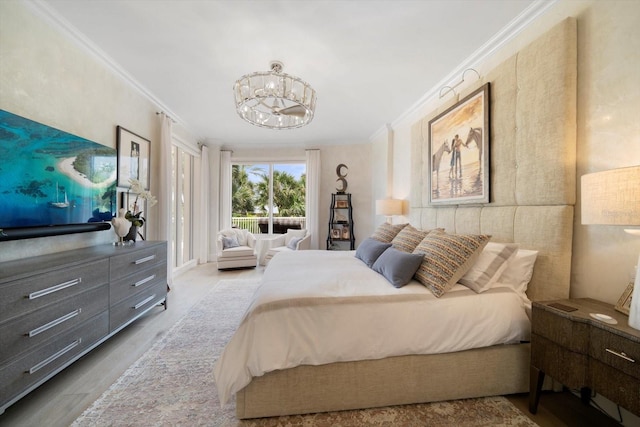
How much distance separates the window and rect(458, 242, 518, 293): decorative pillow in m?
4.51

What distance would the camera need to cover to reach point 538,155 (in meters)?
1.75

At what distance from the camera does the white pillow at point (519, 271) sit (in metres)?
1.72

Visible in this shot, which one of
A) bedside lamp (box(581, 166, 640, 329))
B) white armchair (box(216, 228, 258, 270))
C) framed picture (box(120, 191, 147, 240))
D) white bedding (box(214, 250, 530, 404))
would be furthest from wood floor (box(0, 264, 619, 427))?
white armchair (box(216, 228, 258, 270))

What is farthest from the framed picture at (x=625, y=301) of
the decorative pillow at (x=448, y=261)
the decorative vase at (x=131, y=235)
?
the decorative vase at (x=131, y=235)

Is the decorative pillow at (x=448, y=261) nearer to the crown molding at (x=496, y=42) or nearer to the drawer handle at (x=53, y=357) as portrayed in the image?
the crown molding at (x=496, y=42)

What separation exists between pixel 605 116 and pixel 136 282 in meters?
3.73

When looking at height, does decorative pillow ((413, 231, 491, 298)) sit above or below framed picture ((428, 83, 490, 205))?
below

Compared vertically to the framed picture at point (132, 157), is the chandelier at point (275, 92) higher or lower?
higher

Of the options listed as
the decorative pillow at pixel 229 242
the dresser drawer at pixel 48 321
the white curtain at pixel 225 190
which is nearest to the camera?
the dresser drawer at pixel 48 321

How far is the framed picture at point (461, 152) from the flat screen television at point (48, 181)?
137 inches

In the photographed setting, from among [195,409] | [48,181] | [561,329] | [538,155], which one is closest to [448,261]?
[561,329]

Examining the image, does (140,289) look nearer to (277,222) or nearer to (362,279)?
(362,279)

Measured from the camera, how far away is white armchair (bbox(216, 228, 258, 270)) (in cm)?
466

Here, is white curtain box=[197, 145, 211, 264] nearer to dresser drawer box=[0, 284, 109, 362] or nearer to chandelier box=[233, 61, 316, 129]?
chandelier box=[233, 61, 316, 129]
